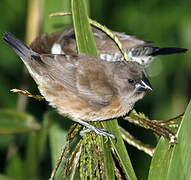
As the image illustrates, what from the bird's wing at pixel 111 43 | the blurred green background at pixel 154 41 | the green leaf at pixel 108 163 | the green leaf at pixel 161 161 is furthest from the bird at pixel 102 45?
the green leaf at pixel 161 161

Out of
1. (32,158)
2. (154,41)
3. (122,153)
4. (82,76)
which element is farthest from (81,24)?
(154,41)

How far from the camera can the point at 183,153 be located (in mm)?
1665

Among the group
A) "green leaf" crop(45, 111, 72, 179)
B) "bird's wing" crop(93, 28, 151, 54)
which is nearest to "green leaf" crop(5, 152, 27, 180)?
"green leaf" crop(45, 111, 72, 179)

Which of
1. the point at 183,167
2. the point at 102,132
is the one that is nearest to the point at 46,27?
the point at 102,132

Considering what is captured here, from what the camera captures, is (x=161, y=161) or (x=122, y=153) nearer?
(x=161, y=161)

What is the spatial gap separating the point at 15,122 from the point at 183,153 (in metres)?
1.68

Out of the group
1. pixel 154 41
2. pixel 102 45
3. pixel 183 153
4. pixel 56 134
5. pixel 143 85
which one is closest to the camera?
pixel 183 153

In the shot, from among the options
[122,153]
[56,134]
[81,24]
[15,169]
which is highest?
[81,24]

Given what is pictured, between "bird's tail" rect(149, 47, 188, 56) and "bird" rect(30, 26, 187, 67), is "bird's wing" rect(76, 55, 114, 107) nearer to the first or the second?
"bird's tail" rect(149, 47, 188, 56)

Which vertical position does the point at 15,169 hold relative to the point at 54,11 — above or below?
below

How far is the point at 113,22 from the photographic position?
4.49m

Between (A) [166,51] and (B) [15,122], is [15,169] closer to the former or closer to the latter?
(B) [15,122]

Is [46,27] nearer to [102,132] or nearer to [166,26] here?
[102,132]

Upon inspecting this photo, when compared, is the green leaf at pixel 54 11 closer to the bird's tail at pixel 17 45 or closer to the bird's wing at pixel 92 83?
the bird's tail at pixel 17 45
